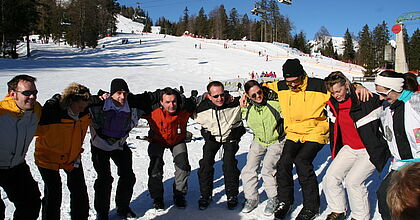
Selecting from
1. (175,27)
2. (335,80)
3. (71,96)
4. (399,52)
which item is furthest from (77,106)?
(175,27)

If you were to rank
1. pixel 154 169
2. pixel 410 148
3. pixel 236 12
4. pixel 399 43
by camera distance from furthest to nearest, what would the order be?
pixel 236 12 → pixel 399 43 → pixel 154 169 → pixel 410 148

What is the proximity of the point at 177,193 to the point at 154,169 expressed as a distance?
46cm

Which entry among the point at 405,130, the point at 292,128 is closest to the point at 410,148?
the point at 405,130

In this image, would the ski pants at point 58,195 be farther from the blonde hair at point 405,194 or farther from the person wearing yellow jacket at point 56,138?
the blonde hair at point 405,194

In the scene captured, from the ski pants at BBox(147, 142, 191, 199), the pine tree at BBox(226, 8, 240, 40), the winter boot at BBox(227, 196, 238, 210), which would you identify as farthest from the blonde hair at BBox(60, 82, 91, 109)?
the pine tree at BBox(226, 8, 240, 40)

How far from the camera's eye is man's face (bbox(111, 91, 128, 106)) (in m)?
3.58

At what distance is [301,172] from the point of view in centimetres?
364

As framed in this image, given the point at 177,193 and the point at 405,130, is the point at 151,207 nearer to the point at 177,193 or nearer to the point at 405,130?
the point at 177,193

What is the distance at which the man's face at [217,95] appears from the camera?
156 inches

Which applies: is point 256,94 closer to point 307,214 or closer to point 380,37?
point 307,214

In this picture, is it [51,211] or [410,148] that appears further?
[51,211]

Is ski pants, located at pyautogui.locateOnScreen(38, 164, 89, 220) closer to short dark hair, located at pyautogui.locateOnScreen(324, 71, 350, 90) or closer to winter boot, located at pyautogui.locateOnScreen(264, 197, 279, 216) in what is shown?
winter boot, located at pyautogui.locateOnScreen(264, 197, 279, 216)

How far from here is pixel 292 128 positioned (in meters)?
3.73

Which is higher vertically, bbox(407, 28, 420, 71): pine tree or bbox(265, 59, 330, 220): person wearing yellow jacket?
bbox(407, 28, 420, 71): pine tree
